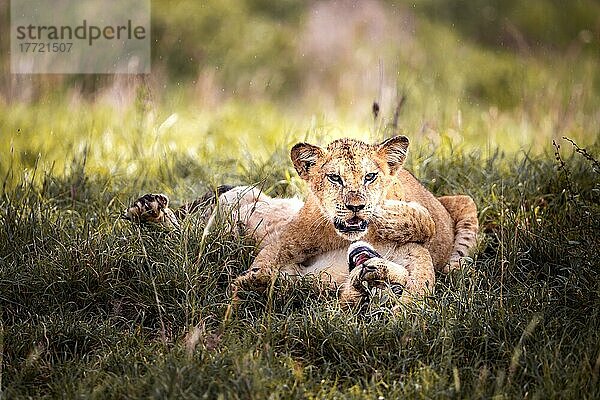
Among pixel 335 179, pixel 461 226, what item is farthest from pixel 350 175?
pixel 461 226

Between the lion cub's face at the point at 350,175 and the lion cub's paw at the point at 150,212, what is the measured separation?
898 millimetres

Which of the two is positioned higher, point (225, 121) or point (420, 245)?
point (420, 245)

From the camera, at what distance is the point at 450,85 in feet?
37.5

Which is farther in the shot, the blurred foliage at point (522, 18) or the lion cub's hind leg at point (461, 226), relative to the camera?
the blurred foliage at point (522, 18)

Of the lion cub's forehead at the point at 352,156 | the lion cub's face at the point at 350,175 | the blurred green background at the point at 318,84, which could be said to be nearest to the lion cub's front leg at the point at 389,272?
the lion cub's face at the point at 350,175

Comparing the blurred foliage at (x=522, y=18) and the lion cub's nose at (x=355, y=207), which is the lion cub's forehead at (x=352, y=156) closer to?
→ the lion cub's nose at (x=355, y=207)

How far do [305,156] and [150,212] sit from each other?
3.30 feet

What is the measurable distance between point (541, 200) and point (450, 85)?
206 inches

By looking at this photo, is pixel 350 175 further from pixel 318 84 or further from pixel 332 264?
pixel 318 84

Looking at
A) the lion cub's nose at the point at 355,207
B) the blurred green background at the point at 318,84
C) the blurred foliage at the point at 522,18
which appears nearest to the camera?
the lion cub's nose at the point at 355,207

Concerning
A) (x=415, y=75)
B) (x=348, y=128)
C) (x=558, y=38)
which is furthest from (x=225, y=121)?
(x=558, y=38)

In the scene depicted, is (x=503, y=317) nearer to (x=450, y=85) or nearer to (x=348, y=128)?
(x=348, y=128)

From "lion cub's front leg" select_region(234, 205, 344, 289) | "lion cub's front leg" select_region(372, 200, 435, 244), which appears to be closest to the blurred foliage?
"lion cub's front leg" select_region(372, 200, 435, 244)

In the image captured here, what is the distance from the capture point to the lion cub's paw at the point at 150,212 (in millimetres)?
5477
